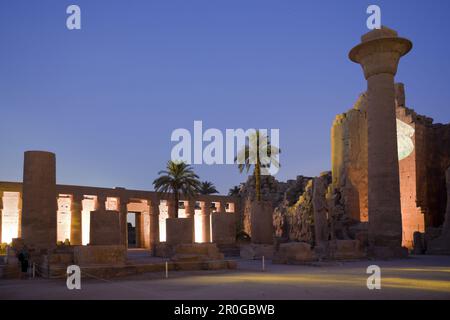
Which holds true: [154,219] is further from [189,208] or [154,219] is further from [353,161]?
[353,161]

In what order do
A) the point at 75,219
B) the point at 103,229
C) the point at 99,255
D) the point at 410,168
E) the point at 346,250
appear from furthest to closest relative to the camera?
the point at 75,219, the point at 410,168, the point at 346,250, the point at 103,229, the point at 99,255

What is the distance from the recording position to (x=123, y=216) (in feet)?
105

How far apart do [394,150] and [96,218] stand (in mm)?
13882

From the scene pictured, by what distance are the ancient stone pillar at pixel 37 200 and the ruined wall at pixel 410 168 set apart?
21265 mm

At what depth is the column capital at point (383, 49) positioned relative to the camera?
21453 mm

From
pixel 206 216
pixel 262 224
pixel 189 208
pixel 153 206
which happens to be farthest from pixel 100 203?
pixel 262 224

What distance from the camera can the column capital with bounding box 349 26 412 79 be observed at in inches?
845

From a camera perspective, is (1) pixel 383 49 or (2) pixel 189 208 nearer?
(1) pixel 383 49

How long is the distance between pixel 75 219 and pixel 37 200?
13805mm

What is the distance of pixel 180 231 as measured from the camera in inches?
730

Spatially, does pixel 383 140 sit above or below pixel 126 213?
above

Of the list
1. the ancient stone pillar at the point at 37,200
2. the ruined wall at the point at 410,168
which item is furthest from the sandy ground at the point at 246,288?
the ruined wall at the point at 410,168
